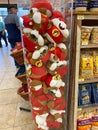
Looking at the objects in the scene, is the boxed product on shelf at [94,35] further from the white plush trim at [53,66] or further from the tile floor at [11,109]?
the tile floor at [11,109]

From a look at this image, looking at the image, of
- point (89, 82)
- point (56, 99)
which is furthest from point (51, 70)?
point (89, 82)

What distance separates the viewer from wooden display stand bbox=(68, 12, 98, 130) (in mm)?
1376

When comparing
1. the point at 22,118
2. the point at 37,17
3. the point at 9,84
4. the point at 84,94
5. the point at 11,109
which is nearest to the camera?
the point at 37,17

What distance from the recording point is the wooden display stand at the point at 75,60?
54.2 inches

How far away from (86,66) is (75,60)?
129 mm

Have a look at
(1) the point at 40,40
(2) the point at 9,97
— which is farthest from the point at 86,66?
(2) the point at 9,97

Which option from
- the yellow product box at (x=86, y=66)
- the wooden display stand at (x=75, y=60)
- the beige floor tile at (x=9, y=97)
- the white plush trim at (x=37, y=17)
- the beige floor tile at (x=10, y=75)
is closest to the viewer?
the white plush trim at (x=37, y=17)

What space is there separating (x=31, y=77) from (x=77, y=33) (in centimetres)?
52

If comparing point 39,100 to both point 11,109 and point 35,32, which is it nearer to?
point 35,32

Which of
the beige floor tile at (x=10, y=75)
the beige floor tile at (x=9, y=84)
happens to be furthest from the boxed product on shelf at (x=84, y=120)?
the beige floor tile at (x=10, y=75)

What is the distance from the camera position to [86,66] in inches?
60.8

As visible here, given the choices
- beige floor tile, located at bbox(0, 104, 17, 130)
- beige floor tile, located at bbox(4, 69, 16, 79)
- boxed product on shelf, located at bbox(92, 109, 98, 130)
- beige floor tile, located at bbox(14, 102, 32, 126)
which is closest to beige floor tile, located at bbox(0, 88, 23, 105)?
beige floor tile, located at bbox(0, 104, 17, 130)

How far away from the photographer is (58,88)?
58.4 inches

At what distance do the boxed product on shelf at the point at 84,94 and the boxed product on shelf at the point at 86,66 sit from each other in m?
0.13
